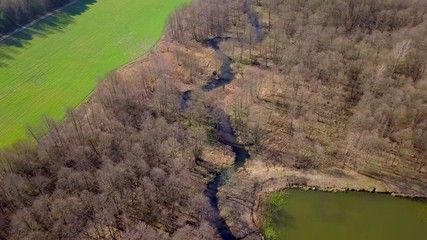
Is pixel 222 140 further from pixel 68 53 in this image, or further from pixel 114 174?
pixel 68 53

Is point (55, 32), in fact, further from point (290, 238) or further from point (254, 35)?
point (290, 238)

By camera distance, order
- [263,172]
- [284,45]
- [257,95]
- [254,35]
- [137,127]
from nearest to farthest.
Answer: [263,172], [137,127], [257,95], [284,45], [254,35]

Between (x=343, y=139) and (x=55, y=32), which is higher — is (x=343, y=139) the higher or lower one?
the lower one

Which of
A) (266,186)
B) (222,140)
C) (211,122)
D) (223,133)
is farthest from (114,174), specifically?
(266,186)

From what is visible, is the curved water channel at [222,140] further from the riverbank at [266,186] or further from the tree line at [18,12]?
the tree line at [18,12]

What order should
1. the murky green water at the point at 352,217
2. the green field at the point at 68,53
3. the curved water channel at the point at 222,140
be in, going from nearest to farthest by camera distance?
the murky green water at the point at 352,217 < the curved water channel at the point at 222,140 < the green field at the point at 68,53

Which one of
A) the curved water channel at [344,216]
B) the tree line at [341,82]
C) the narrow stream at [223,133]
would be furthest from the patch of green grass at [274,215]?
the tree line at [341,82]

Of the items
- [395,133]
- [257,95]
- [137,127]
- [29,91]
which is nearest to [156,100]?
[137,127]
